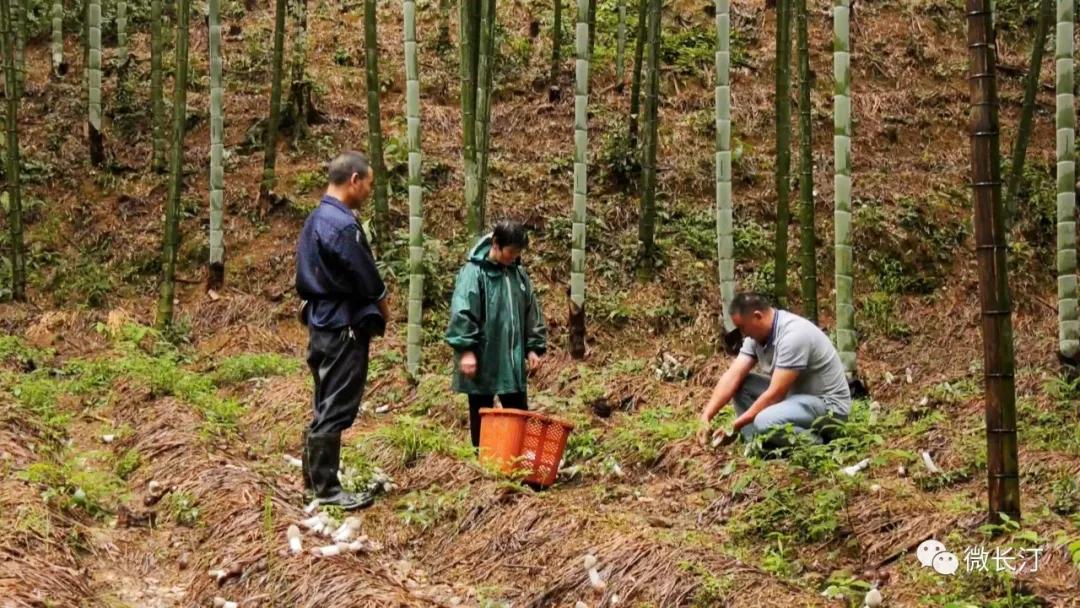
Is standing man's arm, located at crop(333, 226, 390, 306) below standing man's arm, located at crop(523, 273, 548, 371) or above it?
above

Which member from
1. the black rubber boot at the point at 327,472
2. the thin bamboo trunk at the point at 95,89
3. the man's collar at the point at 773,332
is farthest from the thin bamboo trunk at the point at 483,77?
the thin bamboo trunk at the point at 95,89

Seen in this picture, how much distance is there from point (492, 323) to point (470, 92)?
2.44 metres

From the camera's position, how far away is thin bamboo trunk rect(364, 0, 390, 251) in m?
9.38

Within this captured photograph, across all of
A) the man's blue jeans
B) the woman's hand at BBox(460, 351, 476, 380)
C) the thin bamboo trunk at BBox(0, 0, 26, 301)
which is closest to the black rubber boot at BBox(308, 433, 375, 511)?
the woman's hand at BBox(460, 351, 476, 380)

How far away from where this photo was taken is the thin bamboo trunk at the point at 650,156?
9031 millimetres

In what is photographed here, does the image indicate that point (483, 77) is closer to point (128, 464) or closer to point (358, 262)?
point (358, 262)

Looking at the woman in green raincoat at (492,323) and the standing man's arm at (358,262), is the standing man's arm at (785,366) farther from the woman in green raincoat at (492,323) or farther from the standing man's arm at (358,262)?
the standing man's arm at (358,262)

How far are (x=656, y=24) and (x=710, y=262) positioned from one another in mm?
2913

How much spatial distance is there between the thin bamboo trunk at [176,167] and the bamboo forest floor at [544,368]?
0.36 meters

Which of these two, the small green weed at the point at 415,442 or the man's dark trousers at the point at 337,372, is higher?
the man's dark trousers at the point at 337,372

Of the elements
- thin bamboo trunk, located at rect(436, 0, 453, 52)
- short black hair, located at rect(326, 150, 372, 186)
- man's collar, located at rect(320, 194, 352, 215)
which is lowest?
man's collar, located at rect(320, 194, 352, 215)

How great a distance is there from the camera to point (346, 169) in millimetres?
4727

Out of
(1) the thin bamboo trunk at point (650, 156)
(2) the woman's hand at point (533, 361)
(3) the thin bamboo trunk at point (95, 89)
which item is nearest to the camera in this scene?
(2) the woman's hand at point (533, 361)

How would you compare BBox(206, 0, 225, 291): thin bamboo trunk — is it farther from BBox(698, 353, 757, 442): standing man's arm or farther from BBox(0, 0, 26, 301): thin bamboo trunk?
BBox(698, 353, 757, 442): standing man's arm
